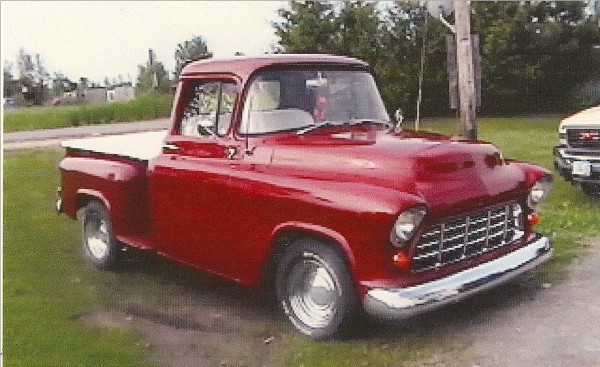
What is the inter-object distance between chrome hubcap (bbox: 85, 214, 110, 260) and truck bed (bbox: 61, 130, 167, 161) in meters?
0.55

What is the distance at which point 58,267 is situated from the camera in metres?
5.09

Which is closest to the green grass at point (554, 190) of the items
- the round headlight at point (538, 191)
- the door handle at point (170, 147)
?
the round headlight at point (538, 191)

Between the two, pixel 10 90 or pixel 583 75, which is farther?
pixel 583 75

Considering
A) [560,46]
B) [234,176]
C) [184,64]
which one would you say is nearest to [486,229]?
[234,176]

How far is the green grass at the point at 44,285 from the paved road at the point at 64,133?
1.62 ft

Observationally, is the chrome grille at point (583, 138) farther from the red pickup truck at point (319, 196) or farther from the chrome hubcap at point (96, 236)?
the chrome hubcap at point (96, 236)

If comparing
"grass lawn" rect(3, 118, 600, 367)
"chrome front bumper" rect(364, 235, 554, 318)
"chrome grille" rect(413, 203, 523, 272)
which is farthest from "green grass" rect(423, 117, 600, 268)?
"chrome front bumper" rect(364, 235, 554, 318)

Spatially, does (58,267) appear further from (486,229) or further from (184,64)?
(486,229)

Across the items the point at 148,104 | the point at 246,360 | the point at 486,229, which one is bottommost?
the point at 246,360

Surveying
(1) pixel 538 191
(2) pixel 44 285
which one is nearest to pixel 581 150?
(1) pixel 538 191

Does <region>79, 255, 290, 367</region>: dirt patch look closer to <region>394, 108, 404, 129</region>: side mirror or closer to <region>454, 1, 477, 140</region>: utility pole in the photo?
<region>394, 108, 404, 129</region>: side mirror

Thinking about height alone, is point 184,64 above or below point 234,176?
above

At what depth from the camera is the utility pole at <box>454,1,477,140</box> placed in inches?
227

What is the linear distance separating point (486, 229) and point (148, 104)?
2.55 metres
